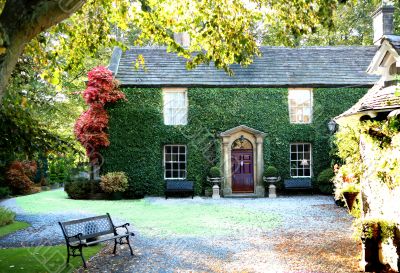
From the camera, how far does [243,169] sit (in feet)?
70.6

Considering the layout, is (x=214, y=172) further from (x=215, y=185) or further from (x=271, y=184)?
(x=271, y=184)

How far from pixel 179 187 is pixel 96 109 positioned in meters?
5.91

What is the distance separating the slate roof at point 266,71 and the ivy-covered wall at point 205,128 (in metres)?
0.47

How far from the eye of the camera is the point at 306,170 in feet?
71.4

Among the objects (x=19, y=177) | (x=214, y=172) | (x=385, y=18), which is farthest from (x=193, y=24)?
(x=19, y=177)

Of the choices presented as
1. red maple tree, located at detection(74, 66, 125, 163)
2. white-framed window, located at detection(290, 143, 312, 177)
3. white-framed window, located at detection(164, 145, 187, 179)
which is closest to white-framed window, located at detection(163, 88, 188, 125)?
white-framed window, located at detection(164, 145, 187, 179)

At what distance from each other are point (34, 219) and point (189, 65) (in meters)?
9.99

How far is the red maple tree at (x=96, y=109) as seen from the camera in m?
20.3

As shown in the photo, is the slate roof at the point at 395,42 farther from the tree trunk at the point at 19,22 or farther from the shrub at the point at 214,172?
the shrub at the point at 214,172

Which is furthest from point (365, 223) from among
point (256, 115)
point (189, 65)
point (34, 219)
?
point (256, 115)

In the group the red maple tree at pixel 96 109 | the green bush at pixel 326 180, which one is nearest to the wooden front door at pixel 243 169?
the green bush at pixel 326 180

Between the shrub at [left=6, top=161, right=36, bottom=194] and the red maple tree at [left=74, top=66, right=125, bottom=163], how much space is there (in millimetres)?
5585

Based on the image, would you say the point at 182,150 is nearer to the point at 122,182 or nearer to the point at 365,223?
the point at 122,182

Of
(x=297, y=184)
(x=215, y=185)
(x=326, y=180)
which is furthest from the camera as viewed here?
(x=297, y=184)
